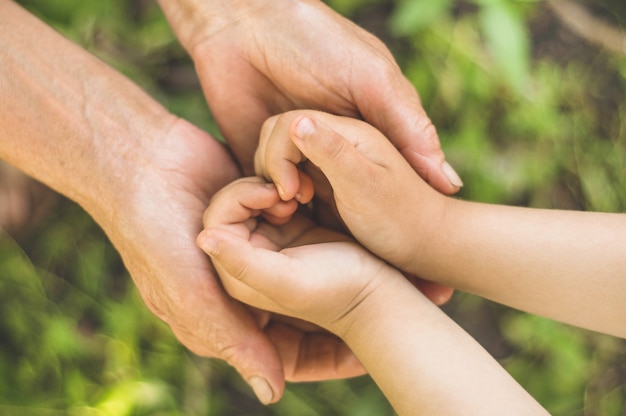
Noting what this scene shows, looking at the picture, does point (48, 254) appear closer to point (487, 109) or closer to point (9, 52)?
point (9, 52)

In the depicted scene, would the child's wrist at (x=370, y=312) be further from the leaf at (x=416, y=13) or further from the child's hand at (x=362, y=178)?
the leaf at (x=416, y=13)

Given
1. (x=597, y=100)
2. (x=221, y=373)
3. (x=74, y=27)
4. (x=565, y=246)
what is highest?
(x=74, y=27)

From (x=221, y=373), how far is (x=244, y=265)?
0.66m

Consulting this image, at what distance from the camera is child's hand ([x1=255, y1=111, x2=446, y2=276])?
85cm

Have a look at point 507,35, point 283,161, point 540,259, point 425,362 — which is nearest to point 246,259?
point 283,161

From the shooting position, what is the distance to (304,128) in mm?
817

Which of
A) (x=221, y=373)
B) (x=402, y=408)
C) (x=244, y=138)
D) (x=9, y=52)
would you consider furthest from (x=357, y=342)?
(x=9, y=52)

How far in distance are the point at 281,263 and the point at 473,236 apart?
288 mm

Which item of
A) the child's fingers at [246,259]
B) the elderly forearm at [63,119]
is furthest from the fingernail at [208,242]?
the elderly forearm at [63,119]

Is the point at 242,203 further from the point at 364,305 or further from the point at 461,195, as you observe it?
the point at 461,195

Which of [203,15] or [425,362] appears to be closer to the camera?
[425,362]

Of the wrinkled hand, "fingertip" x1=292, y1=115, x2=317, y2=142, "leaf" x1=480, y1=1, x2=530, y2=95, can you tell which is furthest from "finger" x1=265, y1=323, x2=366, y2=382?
"leaf" x1=480, y1=1, x2=530, y2=95

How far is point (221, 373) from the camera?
4.79 ft

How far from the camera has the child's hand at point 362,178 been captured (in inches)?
33.7
